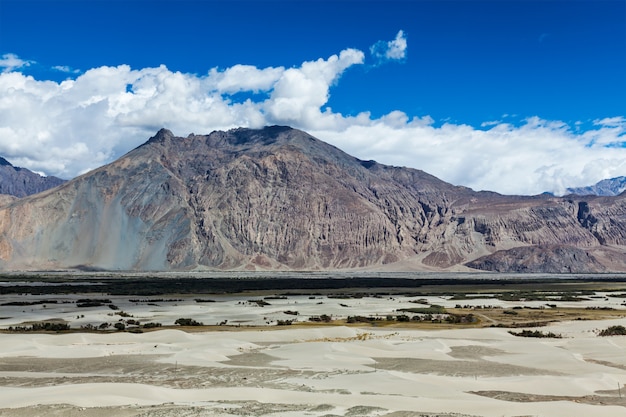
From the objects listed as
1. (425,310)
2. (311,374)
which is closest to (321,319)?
(425,310)

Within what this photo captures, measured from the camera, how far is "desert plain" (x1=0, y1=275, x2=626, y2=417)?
2059 cm

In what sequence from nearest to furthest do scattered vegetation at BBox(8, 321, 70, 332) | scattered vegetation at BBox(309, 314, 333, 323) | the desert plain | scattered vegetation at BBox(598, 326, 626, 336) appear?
the desert plain < scattered vegetation at BBox(598, 326, 626, 336) < scattered vegetation at BBox(8, 321, 70, 332) < scattered vegetation at BBox(309, 314, 333, 323)

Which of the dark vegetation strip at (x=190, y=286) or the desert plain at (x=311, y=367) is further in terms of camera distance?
the dark vegetation strip at (x=190, y=286)

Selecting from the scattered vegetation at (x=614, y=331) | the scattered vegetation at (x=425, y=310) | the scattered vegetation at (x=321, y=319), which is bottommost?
the scattered vegetation at (x=321, y=319)

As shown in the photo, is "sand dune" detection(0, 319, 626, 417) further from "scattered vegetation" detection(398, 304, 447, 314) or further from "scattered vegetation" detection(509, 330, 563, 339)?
"scattered vegetation" detection(398, 304, 447, 314)

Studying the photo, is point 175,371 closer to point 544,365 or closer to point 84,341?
point 84,341

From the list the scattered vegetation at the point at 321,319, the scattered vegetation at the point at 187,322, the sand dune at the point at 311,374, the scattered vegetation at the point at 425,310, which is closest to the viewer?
the sand dune at the point at 311,374

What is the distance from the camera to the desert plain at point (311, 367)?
2059 cm

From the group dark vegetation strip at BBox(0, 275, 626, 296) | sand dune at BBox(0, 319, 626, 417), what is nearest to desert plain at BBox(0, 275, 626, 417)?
sand dune at BBox(0, 319, 626, 417)

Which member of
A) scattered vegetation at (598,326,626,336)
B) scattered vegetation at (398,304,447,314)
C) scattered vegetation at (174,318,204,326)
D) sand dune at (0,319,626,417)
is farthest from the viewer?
scattered vegetation at (398,304,447,314)

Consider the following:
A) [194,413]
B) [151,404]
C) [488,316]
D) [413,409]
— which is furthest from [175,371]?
[488,316]

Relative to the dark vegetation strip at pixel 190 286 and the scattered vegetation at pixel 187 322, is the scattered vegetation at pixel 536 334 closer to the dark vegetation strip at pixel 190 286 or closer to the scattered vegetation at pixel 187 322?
the scattered vegetation at pixel 187 322

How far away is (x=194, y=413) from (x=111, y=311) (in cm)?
4541

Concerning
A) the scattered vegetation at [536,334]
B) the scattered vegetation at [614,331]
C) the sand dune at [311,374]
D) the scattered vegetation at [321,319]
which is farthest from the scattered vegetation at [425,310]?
the scattered vegetation at [614,331]
